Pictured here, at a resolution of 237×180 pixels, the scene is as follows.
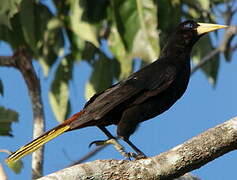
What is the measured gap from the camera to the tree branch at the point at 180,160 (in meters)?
3.50

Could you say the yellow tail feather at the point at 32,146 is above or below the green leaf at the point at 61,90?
below

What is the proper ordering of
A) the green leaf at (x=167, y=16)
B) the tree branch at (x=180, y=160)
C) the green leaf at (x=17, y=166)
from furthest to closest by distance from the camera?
the green leaf at (x=167, y=16), the green leaf at (x=17, y=166), the tree branch at (x=180, y=160)

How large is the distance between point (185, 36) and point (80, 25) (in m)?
0.75

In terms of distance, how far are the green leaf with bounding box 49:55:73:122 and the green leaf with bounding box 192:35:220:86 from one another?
1262mm

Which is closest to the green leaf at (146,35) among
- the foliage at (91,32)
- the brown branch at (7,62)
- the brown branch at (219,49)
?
the foliage at (91,32)

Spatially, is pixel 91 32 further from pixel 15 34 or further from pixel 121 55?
pixel 15 34

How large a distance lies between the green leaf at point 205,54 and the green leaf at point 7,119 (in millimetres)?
2428

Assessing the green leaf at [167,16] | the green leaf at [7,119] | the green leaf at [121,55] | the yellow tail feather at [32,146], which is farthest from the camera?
the green leaf at [121,55]

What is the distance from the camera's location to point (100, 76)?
585cm

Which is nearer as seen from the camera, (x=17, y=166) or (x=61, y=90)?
(x=17, y=166)

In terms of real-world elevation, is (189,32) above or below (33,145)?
above

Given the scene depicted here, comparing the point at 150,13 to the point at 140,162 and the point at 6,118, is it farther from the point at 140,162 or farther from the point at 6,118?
the point at 140,162

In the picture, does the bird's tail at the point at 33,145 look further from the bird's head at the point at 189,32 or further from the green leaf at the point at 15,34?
the green leaf at the point at 15,34

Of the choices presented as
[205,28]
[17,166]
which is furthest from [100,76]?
[17,166]
